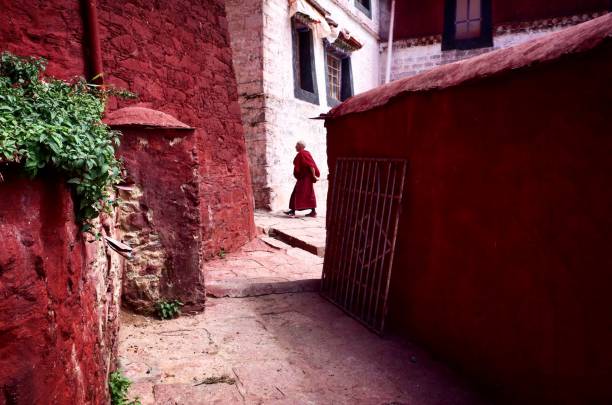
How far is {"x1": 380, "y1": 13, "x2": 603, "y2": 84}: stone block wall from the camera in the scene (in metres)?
13.5

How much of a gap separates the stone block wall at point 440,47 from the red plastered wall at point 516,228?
1202 centimetres

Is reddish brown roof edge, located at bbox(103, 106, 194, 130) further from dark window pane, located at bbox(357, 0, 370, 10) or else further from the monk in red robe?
dark window pane, located at bbox(357, 0, 370, 10)

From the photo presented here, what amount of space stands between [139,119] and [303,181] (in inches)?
221

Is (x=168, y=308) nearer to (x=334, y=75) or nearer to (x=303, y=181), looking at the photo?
(x=303, y=181)

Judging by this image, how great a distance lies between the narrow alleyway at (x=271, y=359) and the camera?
252cm

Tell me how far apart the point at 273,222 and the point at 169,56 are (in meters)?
3.91

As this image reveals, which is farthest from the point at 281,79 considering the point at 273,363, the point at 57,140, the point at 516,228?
the point at 57,140

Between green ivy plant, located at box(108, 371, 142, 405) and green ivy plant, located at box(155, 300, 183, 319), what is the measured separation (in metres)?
1.15

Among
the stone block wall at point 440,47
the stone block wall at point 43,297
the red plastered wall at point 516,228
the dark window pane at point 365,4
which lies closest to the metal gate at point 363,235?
the red plastered wall at point 516,228

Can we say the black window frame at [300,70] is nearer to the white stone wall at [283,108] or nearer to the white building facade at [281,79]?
the white building facade at [281,79]

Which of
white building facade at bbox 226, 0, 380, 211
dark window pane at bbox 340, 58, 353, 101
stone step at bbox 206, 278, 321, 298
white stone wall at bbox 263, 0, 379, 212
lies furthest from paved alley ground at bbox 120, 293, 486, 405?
dark window pane at bbox 340, 58, 353, 101

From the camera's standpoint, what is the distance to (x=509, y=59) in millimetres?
2340

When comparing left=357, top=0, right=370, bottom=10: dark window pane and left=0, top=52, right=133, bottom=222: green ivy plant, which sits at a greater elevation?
left=357, top=0, right=370, bottom=10: dark window pane

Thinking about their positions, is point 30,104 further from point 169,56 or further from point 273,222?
point 273,222
